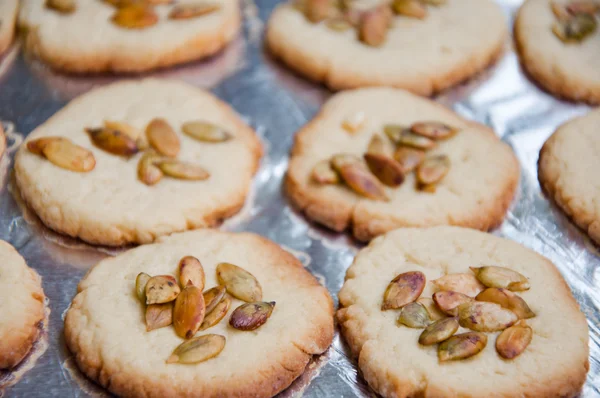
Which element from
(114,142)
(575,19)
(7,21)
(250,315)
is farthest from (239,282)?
(575,19)

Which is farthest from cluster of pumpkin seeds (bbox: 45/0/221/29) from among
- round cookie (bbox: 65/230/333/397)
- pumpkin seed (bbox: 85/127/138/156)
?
round cookie (bbox: 65/230/333/397)

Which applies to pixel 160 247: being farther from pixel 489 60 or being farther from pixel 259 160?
pixel 489 60

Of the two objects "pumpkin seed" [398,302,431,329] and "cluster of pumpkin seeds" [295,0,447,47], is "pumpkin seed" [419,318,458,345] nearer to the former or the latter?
"pumpkin seed" [398,302,431,329]

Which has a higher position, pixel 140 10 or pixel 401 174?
pixel 140 10

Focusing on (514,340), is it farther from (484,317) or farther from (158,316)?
(158,316)

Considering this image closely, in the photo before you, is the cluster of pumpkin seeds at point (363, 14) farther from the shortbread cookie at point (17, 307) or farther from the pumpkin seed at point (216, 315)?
the shortbread cookie at point (17, 307)
